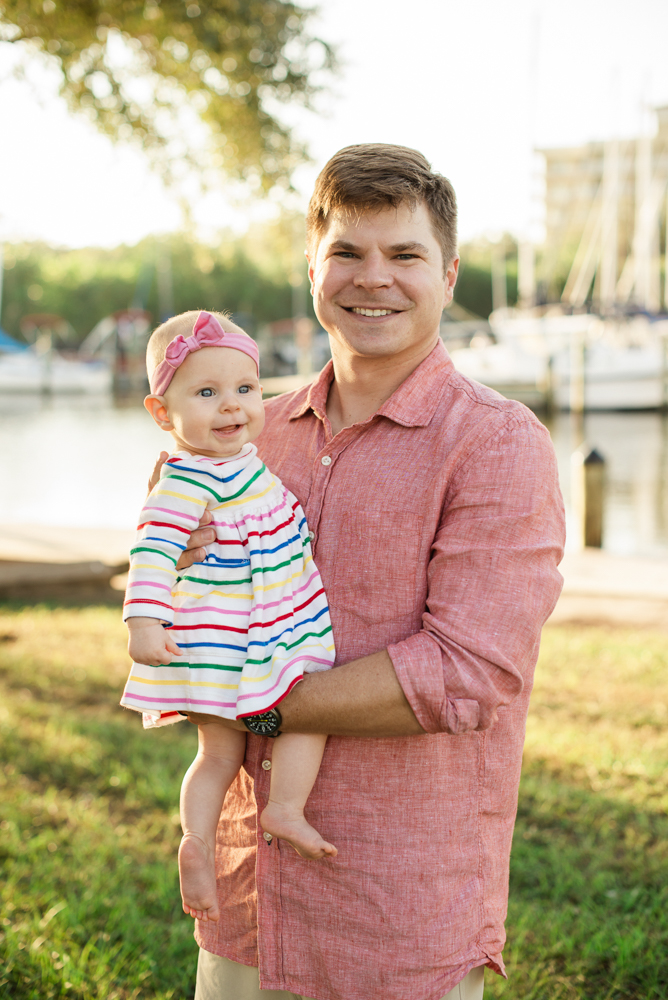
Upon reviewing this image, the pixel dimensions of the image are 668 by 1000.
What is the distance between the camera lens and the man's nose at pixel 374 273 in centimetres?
181

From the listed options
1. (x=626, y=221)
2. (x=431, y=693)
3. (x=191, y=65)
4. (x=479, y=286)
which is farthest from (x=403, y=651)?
(x=479, y=286)

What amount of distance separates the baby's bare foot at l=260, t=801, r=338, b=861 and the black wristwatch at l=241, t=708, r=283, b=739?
15 centimetres

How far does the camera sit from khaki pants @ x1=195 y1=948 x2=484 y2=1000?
180 cm

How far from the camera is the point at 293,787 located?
1.73 m

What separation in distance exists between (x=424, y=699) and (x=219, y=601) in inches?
18.2

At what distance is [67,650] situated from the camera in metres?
5.92

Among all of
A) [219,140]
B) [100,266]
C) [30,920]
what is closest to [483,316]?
[100,266]

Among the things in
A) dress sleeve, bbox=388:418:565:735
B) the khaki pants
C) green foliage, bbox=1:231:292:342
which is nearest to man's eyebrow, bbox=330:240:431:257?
dress sleeve, bbox=388:418:565:735

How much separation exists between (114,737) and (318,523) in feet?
10.4

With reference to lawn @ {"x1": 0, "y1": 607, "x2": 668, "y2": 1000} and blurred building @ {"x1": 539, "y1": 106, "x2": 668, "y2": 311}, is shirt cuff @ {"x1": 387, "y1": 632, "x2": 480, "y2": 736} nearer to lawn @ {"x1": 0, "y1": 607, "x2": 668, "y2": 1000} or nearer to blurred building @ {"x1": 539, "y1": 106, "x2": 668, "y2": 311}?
lawn @ {"x1": 0, "y1": 607, "x2": 668, "y2": 1000}

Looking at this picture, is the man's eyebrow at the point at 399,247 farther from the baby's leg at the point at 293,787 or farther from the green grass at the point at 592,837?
the green grass at the point at 592,837

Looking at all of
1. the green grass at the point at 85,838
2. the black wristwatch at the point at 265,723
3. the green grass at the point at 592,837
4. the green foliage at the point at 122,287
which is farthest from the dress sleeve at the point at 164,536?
the green foliage at the point at 122,287

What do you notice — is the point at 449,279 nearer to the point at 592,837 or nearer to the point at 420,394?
the point at 420,394

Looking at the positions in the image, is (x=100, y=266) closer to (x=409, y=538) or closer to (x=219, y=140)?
(x=219, y=140)
